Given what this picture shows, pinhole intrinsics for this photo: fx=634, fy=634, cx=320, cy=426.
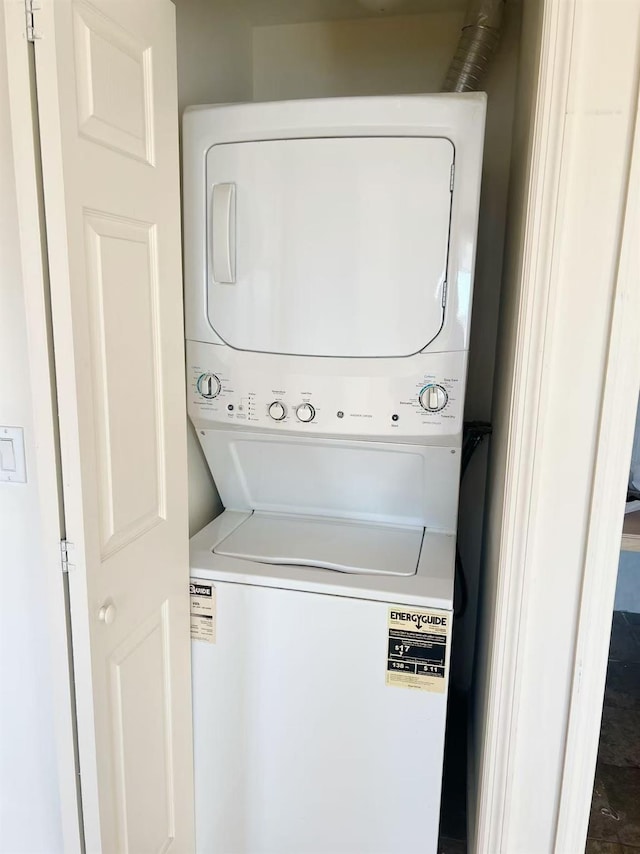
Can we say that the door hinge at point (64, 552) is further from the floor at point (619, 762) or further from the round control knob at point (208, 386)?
the floor at point (619, 762)

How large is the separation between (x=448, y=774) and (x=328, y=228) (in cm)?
166

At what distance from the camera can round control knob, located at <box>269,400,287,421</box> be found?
1535 millimetres

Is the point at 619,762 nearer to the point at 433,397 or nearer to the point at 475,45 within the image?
the point at 433,397

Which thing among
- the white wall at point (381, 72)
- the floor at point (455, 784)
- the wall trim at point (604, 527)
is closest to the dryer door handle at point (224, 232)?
the white wall at point (381, 72)

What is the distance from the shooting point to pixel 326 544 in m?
1.60

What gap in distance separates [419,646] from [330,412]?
0.56 metres

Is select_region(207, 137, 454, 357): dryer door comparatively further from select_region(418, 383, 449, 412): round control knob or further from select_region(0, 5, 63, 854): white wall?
select_region(0, 5, 63, 854): white wall

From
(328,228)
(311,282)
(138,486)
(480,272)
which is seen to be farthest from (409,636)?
(480,272)

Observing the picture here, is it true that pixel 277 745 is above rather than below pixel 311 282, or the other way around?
below

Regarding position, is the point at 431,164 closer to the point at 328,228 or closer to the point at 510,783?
the point at 328,228

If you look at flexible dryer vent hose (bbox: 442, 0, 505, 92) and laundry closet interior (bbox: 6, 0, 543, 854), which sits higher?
flexible dryer vent hose (bbox: 442, 0, 505, 92)

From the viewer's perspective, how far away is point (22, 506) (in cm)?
121

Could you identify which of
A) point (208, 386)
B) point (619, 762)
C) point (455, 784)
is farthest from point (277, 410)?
point (619, 762)

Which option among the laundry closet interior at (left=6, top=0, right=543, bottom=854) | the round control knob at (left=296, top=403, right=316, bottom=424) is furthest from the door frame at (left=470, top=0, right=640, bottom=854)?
the round control knob at (left=296, top=403, right=316, bottom=424)
